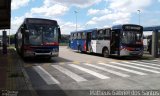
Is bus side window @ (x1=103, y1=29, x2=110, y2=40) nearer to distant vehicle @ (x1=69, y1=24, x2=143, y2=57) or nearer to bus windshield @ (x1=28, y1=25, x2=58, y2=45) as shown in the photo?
distant vehicle @ (x1=69, y1=24, x2=143, y2=57)

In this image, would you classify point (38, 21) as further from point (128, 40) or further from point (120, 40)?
point (128, 40)

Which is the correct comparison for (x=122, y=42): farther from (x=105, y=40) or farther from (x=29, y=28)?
(x=29, y=28)

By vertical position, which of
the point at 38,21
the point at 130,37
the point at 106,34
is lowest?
the point at 130,37

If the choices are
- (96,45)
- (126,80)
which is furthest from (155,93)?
(96,45)

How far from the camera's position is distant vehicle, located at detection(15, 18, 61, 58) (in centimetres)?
2119

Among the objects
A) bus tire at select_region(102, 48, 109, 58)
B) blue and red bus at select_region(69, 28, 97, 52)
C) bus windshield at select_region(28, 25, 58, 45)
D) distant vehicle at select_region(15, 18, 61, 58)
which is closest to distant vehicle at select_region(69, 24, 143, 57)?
bus tire at select_region(102, 48, 109, 58)

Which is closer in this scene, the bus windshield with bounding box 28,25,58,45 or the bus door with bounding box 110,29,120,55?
the bus windshield with bounding box 28,25,58,45

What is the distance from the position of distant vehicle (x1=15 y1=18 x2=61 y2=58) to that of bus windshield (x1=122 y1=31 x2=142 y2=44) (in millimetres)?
5932

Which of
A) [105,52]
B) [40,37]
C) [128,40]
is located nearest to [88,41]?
[105,52]

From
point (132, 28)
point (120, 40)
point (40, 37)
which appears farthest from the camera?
point (132, 28)

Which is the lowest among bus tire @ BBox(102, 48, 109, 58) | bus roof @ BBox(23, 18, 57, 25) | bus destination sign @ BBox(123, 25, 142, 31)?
bus tire @ BBox(102, 48, 109, 58)

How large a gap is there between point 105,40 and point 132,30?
3023 mm

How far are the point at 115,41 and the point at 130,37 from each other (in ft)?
4.52

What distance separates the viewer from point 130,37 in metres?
25.0
